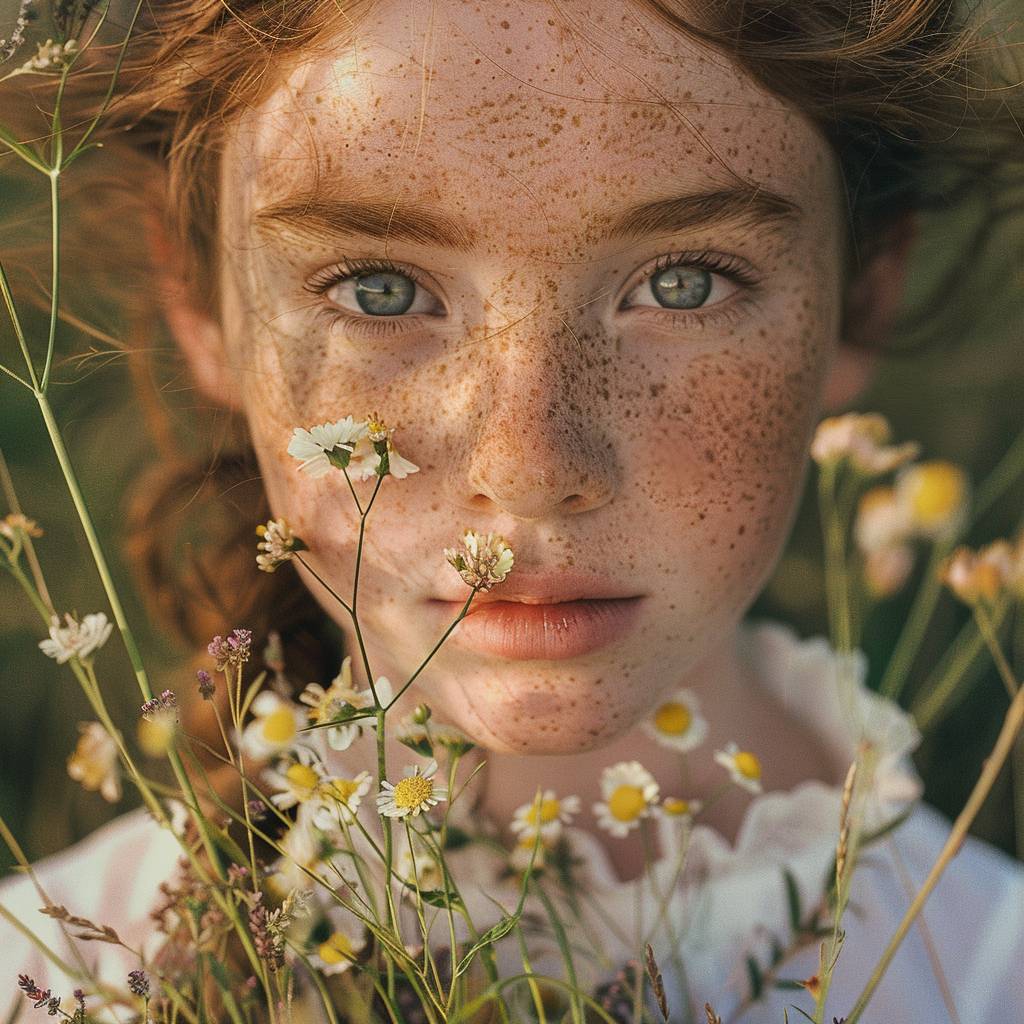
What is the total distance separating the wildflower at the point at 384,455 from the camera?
72 cm

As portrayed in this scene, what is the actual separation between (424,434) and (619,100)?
0.26 metres

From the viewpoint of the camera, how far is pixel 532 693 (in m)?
0.85

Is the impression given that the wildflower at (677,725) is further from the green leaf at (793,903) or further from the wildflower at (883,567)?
the wildflower at (883,567)

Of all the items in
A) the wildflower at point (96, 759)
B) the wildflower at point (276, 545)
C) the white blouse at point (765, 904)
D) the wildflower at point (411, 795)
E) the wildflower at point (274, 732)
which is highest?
the wildflower at point (276, 545)

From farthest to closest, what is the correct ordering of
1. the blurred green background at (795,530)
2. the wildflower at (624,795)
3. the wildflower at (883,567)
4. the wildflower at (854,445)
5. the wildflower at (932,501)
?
the blurred green background at (795,530) < the wildflower at (883,567) < the wildflower at (932,501) < the wildflower at (854,445) < the wildflower at (624,795)

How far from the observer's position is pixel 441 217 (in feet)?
2.45

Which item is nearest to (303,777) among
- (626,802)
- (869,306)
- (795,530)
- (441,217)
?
(626,802)

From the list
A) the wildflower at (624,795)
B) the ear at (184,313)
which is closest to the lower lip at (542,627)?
the wildflower at (624,795)

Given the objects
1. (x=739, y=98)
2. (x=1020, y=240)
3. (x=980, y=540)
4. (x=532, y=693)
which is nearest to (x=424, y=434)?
(x=532, y=693)

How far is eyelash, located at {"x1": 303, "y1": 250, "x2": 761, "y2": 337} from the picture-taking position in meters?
0.82

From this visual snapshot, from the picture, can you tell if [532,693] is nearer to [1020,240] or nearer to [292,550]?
[292,550]

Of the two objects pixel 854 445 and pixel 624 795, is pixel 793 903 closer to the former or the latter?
pixel 624 795

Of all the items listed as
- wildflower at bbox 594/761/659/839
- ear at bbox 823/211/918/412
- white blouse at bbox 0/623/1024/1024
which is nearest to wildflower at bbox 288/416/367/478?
wildflower at bbox 594/761/659/839

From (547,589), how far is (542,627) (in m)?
0.03
